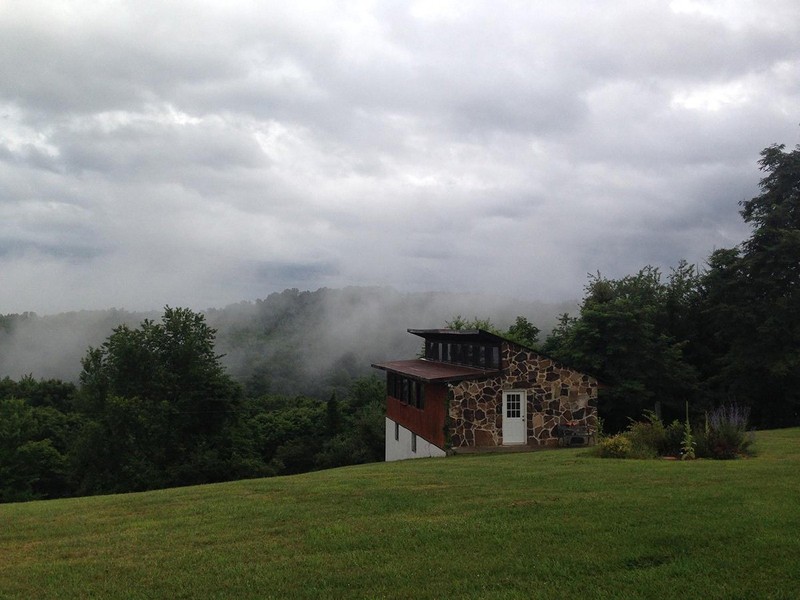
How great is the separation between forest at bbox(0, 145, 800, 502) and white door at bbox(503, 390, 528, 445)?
4.66 m

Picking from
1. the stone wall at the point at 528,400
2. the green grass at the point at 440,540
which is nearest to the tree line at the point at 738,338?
the stone wall at the point at 528,400

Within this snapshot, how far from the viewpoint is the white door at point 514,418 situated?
81.1ft

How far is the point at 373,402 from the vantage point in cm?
5959

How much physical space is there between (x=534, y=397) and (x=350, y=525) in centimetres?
1735

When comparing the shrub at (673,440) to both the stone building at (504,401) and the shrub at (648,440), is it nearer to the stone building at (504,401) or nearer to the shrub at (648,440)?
the shrub at (648,440)

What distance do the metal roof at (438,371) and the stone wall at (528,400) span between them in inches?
15.0

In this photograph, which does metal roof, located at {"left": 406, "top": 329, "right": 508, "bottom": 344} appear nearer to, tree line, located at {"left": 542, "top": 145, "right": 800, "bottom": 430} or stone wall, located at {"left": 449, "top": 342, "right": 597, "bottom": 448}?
stone wall, located at {"left": 449, "top": 342, "right": 597, "bottom": 448}

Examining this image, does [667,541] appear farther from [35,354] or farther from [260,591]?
[35,354]

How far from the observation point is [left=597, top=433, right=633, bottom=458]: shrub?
15.6 metres

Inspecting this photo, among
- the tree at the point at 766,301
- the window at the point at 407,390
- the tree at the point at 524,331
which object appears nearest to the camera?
the window at the point at 407,390

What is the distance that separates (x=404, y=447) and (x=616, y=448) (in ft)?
56.9

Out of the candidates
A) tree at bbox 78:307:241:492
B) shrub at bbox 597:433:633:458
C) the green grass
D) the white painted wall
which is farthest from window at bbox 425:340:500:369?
tree at bbox 78:307:241:492

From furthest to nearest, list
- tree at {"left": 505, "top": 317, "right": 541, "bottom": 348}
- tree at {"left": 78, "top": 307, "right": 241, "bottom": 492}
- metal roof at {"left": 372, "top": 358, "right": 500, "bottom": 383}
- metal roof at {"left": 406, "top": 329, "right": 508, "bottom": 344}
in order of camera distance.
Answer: tree at {"left": 505, "top": 317, "right": 541, "bottom": 348} < tree at {"left": 78, "top": 307, "right": 241, "bottom": 492} < metal roof at {"left": 406, "top": 329, "right": 508, "bottom": 344} < metal roof at {"left": 372, "top": 358, "right": 500, "bottom": 383}

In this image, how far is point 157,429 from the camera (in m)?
37.3
